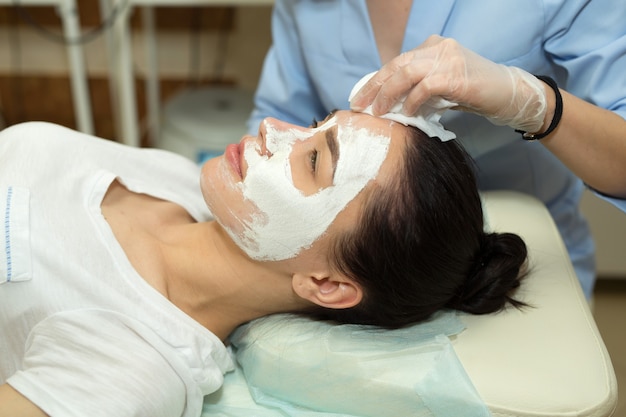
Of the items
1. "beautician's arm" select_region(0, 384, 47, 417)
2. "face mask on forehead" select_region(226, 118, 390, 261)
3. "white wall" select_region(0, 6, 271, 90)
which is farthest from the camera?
Result: "white wall" select_region(0, 6, 271, 90)

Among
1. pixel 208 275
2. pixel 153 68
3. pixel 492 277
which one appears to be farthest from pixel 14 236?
pixel 153 68

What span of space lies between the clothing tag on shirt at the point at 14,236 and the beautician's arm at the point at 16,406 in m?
0.17

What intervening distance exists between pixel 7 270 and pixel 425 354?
61 cm

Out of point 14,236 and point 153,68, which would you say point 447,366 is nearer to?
point 14,236

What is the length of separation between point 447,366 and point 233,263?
0.36 m

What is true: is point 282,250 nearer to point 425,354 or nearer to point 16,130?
point 425,354

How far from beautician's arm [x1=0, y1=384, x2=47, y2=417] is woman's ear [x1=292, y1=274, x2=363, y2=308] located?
390mm

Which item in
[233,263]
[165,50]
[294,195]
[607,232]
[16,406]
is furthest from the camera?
[165,50]

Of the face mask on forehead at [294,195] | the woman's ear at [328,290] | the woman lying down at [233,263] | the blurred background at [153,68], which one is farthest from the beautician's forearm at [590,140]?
the blurred background at [153,68]

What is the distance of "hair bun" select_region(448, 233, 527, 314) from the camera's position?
0.99 meters

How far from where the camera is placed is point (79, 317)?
92cm

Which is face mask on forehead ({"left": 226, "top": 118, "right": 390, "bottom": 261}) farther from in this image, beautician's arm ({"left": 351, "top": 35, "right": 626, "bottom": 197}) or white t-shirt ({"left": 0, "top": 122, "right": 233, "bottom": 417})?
white t-shirt ({"left": 0, "top": 122, "right": 233, "bottom": 417})

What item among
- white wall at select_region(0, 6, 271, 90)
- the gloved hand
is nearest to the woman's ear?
the gloved hand

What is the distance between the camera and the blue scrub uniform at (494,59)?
3.27ft
